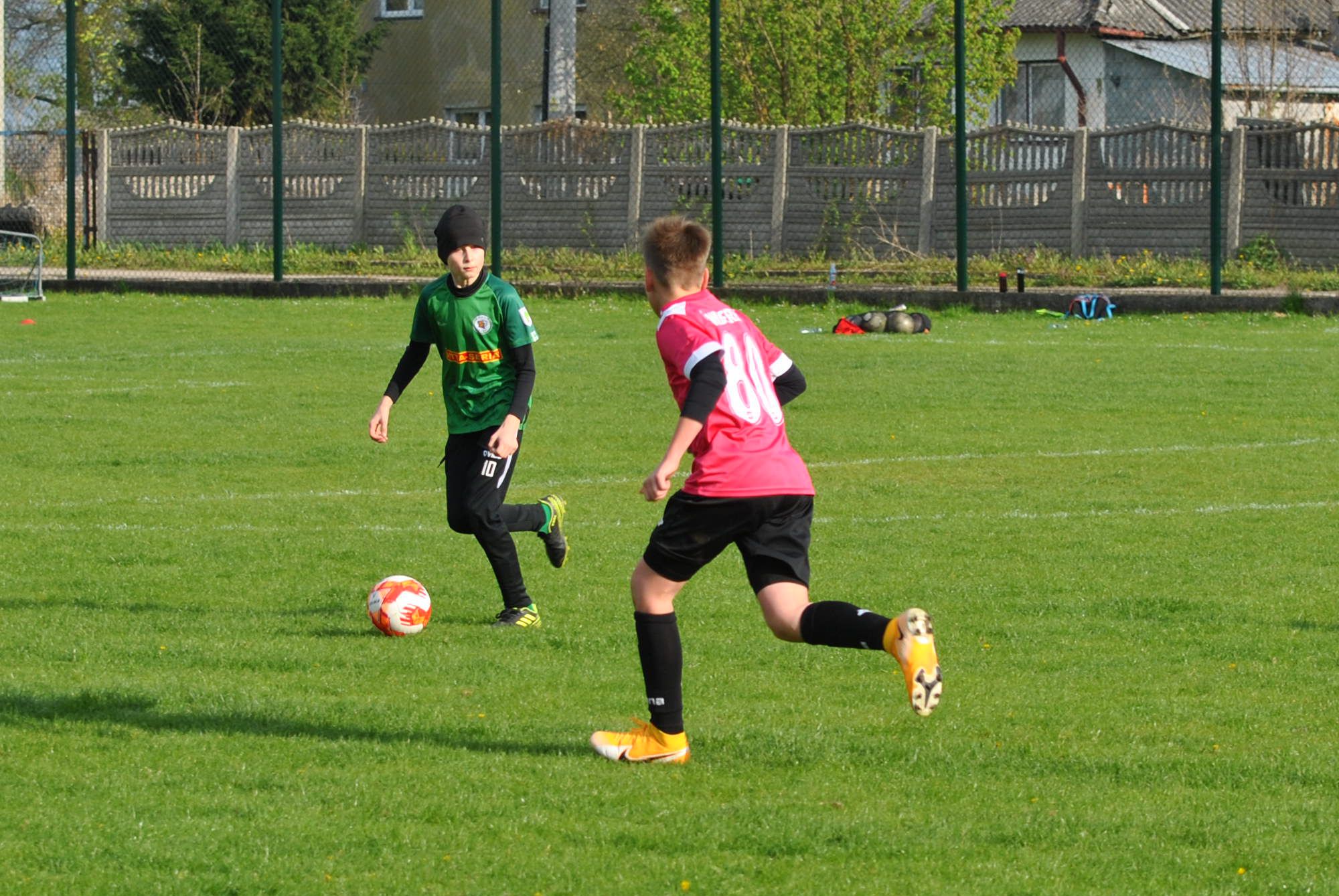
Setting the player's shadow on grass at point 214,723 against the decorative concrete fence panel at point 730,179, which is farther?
the decorative concrete fence panel at point 730,179

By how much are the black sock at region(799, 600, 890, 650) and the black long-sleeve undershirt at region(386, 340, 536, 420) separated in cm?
210

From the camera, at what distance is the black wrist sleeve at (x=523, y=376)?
7027 mm

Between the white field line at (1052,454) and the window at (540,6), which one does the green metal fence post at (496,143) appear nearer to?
the window at (540,6)

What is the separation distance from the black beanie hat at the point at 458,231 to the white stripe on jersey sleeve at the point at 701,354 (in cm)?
230

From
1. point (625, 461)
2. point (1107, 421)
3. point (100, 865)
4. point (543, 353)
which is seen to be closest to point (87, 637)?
point (100, 865)

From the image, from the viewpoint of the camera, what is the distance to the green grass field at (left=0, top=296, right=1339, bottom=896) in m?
4.38

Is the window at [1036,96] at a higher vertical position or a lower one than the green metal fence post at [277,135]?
higher

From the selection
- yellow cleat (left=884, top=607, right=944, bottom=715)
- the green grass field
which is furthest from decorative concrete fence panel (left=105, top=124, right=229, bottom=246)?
yellow cleat (left=884, top=607, right=944, bottom=715)

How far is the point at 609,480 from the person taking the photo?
10758mm

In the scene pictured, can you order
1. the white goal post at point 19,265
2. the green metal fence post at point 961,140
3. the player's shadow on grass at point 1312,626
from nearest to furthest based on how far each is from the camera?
the player's shadow on grass at point 1312,626, the green metal fence post at point 961,140, the white goal post at point 19,265

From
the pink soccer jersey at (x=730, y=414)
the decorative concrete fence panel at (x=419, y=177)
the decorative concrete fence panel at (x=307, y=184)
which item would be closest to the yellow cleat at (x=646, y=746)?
the pink soccer jersey at (x=730, y=414)

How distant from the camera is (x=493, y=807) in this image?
15.4 ft

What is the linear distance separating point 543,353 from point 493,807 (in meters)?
12.9

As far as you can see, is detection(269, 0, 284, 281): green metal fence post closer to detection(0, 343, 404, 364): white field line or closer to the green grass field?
detection(0, 343, 404, 364): white field line
